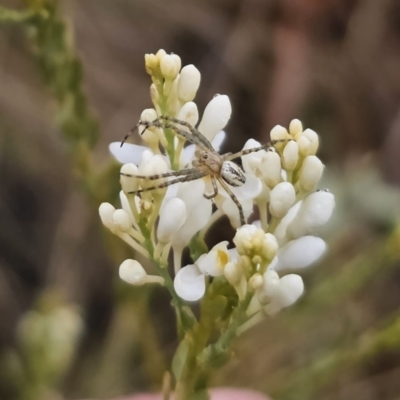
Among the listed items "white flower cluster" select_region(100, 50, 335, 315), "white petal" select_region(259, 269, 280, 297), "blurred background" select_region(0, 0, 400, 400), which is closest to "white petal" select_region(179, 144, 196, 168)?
"white flower cluster" select_region(100, 50, 335, 315)

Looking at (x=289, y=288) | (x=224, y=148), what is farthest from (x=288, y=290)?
(x=224, y=148)

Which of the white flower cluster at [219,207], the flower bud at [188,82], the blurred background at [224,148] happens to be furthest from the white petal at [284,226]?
the blurred background at [224,148]

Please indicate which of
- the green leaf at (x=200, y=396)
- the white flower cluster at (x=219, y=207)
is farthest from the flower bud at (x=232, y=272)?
the green leaf at (x=200, y=396)

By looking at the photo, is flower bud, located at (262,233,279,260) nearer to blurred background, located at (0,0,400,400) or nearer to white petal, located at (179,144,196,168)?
white petal, located at (179,144,196,168)

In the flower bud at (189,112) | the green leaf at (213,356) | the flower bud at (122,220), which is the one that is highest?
the flower bud at (189,112)

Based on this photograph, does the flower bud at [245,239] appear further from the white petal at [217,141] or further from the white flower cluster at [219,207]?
the white petal at [217,141]

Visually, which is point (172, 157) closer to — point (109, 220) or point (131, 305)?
point (109, 220)

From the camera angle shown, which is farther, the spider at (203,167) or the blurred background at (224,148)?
the blurred background at (224,148)

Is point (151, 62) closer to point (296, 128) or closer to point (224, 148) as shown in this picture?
point (296, 128)

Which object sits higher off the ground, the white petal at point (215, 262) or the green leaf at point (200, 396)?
the white petal at point (215, 262)
